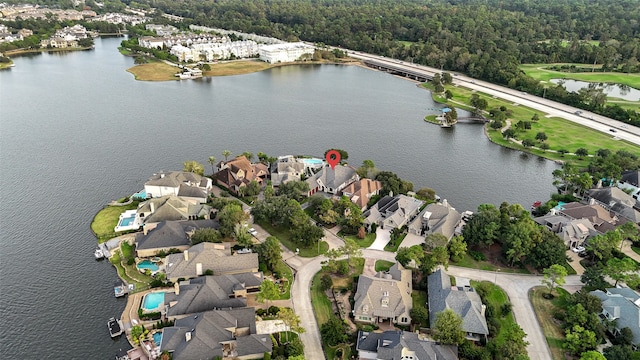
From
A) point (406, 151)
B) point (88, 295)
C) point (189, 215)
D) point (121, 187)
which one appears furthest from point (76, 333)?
point (406, 151)

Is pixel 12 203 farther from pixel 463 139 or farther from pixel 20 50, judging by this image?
pixel 20 50

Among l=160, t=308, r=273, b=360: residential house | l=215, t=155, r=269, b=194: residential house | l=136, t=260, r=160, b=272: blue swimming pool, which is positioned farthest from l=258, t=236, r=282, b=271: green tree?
l=215, t=155, r=269, b=194: residential house

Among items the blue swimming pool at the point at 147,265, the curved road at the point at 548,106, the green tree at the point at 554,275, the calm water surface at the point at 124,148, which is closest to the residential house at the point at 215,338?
the calm water surface at the point at 124,148

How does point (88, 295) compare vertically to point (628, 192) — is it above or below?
below

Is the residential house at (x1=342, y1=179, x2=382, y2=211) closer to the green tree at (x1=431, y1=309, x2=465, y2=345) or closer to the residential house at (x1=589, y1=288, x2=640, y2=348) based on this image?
the green tree at (x1=431, y1=309, x2=465, y2=345)

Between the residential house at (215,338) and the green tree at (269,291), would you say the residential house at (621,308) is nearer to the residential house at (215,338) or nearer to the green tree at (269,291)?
the green tree at (269,291)
